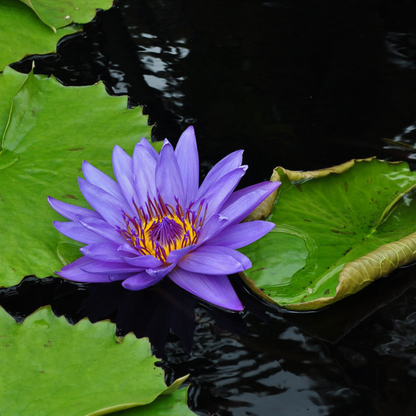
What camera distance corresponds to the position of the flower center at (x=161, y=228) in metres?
1.47

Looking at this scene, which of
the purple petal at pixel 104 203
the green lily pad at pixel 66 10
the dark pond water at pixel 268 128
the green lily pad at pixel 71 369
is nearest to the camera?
the green lily pad at pixel 71 369

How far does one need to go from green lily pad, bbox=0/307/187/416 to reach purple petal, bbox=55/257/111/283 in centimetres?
23

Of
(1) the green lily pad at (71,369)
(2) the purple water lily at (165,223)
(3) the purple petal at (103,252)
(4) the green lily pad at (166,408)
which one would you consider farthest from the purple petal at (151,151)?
(4) the green lily pad at (166,408)

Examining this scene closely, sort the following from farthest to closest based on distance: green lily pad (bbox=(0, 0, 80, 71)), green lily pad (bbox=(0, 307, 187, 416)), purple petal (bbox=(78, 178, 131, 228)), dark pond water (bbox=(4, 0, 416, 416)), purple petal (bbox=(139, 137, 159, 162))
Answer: green lily pad (bbox=(0, 0, 80, 71)) → purple petal (bbox=(139, 137, 159, 162)) → purple petal (bbox=(78, 178, 131, 228)) → dark pond water (bbox=(4, 0, 416, 416)) → green lily pad (bbox=(0, 307, 187, 416))

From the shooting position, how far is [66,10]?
9.09 ft

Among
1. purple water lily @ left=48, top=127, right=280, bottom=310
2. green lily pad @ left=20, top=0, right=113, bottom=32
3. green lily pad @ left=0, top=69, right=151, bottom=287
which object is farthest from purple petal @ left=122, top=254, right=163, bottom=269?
green lily pad @ left=20, top=0, right=113, bottom=32

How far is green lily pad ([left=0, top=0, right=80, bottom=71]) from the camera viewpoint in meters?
2.46

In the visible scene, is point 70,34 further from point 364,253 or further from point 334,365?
point 334,365

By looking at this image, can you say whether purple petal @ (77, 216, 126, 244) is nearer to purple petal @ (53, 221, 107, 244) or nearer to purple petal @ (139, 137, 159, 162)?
purple petal @ (53, 221, 107, 244)

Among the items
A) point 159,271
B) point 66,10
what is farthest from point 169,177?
point 66,10

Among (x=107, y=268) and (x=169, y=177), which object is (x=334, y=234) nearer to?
(x=169, y=177)

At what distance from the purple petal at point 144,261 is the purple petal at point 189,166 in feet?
0.95

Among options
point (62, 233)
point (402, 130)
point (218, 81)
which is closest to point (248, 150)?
point (218, 81)

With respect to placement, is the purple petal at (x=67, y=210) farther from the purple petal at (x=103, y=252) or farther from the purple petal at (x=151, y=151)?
the purple petal at (x=151, y=151)
